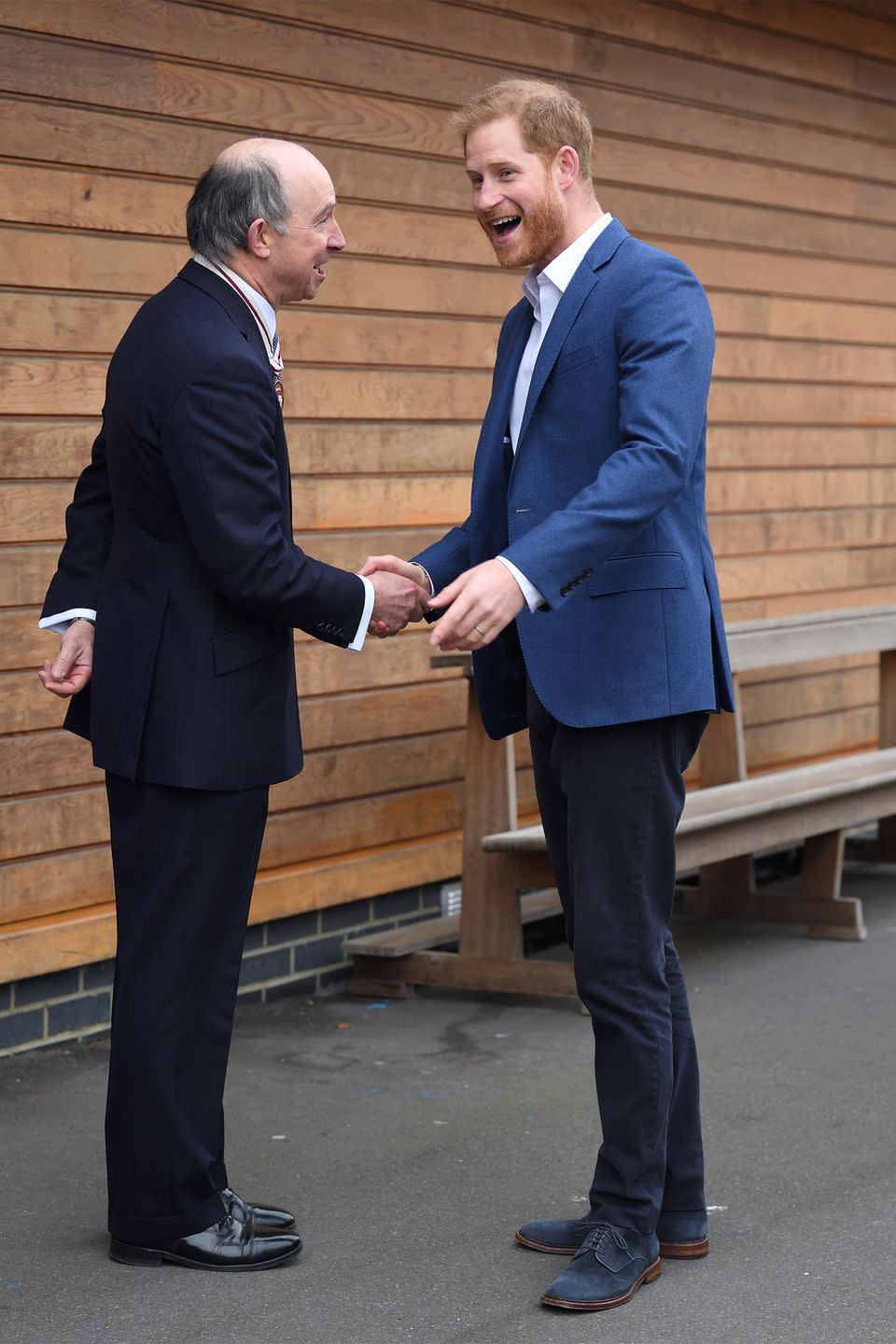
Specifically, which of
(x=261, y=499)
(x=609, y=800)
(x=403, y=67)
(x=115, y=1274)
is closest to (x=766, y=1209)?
(x=609, y=800)

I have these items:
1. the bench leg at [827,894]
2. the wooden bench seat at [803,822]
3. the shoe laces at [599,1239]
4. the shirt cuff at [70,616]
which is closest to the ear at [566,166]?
the shirt cuff at [70,616]

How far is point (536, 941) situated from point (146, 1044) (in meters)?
3.06

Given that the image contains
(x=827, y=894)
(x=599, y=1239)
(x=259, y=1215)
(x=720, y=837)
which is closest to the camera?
(x=599, y=1239)

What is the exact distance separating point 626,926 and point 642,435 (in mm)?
822

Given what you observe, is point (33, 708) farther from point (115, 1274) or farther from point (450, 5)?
point (450, 5)

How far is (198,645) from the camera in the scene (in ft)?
10.3

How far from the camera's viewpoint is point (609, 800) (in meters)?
3.11

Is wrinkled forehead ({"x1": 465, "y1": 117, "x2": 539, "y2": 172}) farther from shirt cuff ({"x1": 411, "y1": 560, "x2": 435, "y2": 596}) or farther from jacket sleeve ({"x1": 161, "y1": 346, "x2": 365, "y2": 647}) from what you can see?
shirt cuff ({"x1": 411, "y1": 560, "x2": 435, "y2": 596})

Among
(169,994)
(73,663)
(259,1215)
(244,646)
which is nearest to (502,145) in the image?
(244,646)

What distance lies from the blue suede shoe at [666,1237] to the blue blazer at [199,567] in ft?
3.15

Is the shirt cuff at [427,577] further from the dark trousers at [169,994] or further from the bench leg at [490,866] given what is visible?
the bench leg at [490,866]

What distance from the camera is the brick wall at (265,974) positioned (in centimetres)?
470

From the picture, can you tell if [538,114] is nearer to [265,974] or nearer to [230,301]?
[230,301]

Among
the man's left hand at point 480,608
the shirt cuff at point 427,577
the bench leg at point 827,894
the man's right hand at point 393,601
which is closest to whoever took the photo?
the man's left hand at point 480,608
